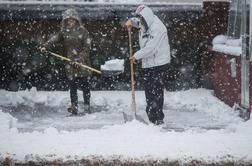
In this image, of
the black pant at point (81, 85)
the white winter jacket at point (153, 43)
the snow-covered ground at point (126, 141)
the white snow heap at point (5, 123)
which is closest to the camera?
the snow-covered ground at point (126, 141)

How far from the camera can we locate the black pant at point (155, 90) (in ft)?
23.9

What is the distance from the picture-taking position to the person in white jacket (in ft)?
Answer: 23.3

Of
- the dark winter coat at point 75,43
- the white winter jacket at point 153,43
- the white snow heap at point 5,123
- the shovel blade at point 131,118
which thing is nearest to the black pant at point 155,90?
the white winter jacket at point 153,43

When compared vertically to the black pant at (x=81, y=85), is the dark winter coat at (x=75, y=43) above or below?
above

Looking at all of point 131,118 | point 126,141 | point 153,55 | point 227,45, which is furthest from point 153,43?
point 227,45

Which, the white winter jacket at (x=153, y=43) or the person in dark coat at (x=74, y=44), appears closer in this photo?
the white winter jacket at (x=153, y=43)

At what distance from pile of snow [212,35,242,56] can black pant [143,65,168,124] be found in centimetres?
148

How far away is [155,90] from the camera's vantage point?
7305mm

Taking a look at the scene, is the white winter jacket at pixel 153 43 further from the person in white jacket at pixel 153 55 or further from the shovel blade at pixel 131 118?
the shovel blade at pixel 131 118

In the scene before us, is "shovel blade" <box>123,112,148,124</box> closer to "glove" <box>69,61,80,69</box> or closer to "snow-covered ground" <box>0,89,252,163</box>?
"snow-covered ground" <box>0,89,252,163</box>

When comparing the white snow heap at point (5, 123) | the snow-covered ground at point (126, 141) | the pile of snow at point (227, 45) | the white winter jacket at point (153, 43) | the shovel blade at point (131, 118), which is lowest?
the shovel blade at point (131, 118)

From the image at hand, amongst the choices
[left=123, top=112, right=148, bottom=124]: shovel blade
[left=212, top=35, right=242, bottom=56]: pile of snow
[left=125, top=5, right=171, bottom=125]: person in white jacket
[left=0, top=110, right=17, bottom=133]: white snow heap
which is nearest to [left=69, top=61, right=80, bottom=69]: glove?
[left=123, top=112, right=148, bottom=124]: shovel blade

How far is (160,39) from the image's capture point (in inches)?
281

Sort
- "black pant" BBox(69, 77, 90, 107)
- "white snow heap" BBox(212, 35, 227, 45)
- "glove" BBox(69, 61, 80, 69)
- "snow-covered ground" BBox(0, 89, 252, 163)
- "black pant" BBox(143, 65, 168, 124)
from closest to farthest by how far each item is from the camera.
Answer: "snow-covered ground" BBox(0, 89, 252, 163) → "black pant" BBox(143, 65, 168, 124) → "glove" BBox(69, 61, 80, 69) → "black pant" BBox(69, 77, 90, 107) → "white snow heap" BBox(212, 35, 227, 45)
